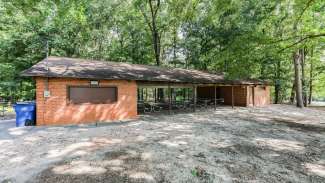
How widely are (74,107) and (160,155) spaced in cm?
635

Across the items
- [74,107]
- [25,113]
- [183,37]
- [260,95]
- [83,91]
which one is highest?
[183,37]

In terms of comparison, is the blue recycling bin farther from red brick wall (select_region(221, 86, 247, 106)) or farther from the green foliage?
red brick wall (select_region(221, 86, 247, 106))

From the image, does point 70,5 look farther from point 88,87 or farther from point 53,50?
point 53,50

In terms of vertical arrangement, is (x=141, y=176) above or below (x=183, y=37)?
below

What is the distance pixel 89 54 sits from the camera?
24.9 metres

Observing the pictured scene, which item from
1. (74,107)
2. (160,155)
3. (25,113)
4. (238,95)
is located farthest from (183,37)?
(160,155)

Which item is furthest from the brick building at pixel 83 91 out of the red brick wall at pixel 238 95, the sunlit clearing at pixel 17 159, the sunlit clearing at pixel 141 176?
the red brick wall at pixel 238 95

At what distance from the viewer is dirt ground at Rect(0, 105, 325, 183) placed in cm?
431

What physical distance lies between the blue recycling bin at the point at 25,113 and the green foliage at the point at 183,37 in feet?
13.5

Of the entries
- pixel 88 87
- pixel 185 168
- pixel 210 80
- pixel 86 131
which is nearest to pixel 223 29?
pixel 210 80

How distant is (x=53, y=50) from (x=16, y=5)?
1319 cm

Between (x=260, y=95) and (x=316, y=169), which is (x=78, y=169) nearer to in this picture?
(x=316, y=169)

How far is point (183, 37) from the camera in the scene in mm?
27109

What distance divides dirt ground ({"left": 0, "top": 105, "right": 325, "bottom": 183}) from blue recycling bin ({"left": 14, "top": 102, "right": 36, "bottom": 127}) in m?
0.68
